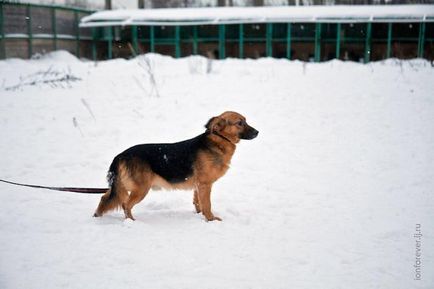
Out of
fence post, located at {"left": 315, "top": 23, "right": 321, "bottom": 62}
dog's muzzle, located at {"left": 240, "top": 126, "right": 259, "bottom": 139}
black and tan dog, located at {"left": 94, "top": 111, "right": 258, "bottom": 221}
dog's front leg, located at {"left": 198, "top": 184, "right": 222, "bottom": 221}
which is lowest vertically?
dog's front leg, located at {"left": 198, "top": 184, "right": 222, "bottom": 221}

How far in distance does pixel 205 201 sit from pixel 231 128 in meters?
0.97

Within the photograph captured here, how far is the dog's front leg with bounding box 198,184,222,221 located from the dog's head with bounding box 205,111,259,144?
0.69 m

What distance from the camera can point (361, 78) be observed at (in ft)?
47.0

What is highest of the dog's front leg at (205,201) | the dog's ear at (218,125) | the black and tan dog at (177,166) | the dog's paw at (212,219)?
the dog's ear at (218,125)

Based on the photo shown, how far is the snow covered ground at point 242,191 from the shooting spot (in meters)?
3.76

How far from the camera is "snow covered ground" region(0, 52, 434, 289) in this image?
3764 mm

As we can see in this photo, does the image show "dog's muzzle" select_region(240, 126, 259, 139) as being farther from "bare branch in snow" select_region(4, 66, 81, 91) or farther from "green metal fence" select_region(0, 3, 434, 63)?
"green metal fence" select_region(0, 3, 434, 63)

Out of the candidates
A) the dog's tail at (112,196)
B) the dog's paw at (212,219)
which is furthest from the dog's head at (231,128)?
the dog's tail at (112,196)

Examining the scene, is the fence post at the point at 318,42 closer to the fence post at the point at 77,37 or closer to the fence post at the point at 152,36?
the fence post at the point at 152,36

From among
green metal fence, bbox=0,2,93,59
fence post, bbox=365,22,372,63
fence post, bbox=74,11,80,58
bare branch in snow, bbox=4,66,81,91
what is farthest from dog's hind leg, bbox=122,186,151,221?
fence post, bbox=74,11,80,58

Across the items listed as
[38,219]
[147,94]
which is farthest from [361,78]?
[38,219]

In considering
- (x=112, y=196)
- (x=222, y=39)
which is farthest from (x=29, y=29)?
(x=112, y=196)

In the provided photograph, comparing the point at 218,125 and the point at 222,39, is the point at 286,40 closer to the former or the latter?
the point at 222,39

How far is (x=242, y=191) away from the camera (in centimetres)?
629
